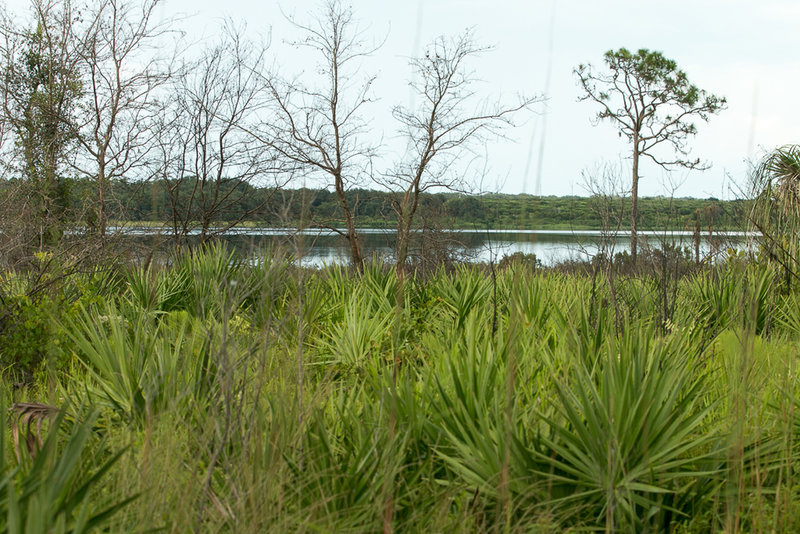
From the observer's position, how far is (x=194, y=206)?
1742 cm

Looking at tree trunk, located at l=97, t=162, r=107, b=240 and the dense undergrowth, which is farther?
tree trunk, located at l=97, t=162, r=107, b=240

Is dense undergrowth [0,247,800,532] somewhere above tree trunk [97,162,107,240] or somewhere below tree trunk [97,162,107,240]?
below

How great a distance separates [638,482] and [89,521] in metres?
Answer: 2.09

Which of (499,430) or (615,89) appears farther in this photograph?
(615,89)

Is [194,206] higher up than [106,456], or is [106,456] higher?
[194,206]

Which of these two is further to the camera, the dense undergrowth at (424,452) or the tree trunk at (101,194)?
the tree trunk at (101,194)

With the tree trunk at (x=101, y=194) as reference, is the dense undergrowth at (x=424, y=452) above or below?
below

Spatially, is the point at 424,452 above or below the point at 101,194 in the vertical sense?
below

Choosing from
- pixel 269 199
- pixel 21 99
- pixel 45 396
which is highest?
pixel 21 99

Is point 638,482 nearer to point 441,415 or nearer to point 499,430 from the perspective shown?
point 499,430

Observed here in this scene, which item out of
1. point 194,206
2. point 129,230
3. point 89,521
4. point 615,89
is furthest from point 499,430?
point 615,89

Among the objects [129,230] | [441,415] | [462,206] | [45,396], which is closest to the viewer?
[441,415]

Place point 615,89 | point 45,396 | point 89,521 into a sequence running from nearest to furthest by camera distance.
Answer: point 89,521 < point 45,396 < point 615,89

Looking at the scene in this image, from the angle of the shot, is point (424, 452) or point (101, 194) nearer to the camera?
point (424, 452)
